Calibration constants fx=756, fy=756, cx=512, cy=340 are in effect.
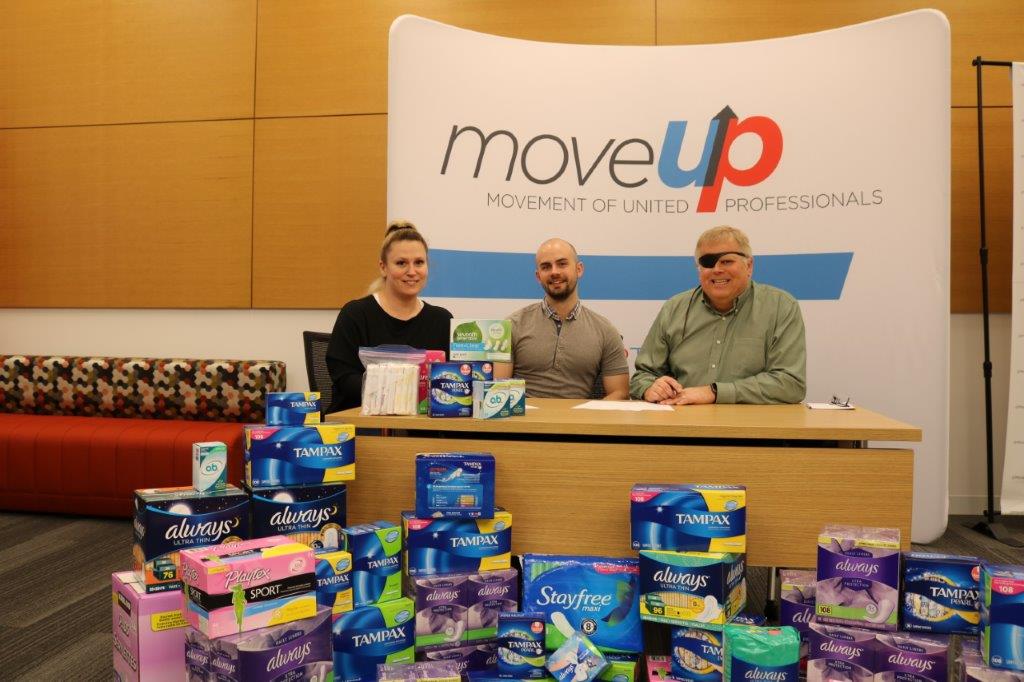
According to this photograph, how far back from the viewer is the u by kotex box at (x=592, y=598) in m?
1.74

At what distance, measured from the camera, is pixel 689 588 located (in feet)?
5.43

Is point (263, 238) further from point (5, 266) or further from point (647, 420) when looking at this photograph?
point (647, 420)

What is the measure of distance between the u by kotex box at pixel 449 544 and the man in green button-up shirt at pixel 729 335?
1080mm

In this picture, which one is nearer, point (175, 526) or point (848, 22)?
point (175, 526)

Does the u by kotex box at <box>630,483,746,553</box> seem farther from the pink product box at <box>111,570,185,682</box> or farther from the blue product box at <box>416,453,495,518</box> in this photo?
the pink product box at <box>111,570,185,682</box>

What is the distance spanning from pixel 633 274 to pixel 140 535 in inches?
110

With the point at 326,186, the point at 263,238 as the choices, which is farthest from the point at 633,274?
the point at 263,238

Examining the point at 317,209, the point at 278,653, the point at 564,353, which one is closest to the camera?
the point at 278,653

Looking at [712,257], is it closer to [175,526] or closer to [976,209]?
[175,526]

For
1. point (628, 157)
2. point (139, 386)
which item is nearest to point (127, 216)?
point (139, 386)

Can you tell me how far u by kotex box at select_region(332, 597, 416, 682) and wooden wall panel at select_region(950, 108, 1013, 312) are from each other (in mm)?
3917

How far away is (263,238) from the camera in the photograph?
4.78 meters

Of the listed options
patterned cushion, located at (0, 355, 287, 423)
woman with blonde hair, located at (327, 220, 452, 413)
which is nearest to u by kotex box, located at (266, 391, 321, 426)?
woman with blonde hair, located at (327, 220, 452, 413)

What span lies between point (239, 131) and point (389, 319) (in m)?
2.60
